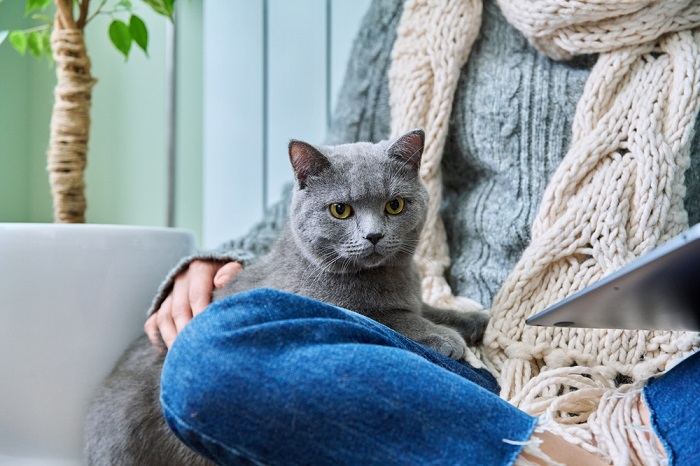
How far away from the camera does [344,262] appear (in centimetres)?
95

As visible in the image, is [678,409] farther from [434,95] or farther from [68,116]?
[68,116]

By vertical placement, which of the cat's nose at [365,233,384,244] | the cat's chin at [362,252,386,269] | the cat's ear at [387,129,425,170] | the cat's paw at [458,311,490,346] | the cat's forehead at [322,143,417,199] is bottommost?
the cat's paw at [458,311,490,346]

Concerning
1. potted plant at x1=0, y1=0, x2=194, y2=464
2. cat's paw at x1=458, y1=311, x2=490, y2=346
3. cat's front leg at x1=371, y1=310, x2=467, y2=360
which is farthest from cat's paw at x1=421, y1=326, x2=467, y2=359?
potted plant at x1=0, y1=0, x2=194, y2=464

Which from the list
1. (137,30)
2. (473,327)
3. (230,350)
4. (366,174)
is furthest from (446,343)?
(137,30)

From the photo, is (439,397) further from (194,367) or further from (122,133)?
(122,133)

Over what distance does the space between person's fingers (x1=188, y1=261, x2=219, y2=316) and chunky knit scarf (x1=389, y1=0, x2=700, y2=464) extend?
41 centimetres

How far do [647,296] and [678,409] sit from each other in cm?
16

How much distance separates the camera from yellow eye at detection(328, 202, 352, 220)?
3.10ft

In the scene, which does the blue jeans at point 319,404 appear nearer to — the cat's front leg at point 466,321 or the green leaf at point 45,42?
the cat's front leg at point 466,321

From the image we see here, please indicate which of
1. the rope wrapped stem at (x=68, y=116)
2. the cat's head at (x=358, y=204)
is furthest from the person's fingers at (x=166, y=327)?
the rope wrapped stem at (x=68, y=116)

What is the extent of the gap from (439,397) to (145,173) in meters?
1.36

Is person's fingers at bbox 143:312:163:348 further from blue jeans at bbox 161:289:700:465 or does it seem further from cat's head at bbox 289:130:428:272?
blue jeans at bbox 161:289:700:465

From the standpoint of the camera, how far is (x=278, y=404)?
1.94 ft

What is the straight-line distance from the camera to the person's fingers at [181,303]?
3.34ft
